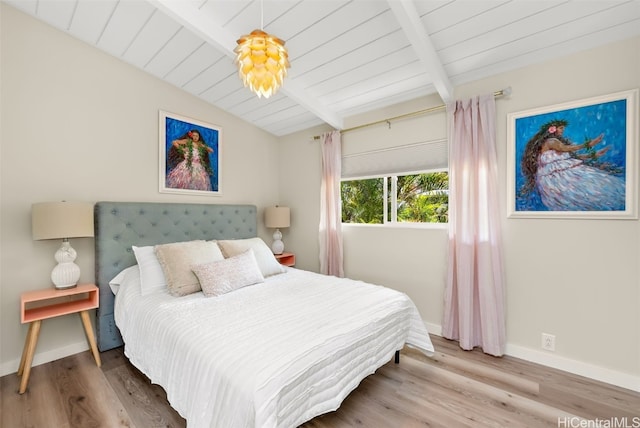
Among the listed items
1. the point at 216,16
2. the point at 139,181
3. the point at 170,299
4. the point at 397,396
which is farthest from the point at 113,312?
the point at 216,16

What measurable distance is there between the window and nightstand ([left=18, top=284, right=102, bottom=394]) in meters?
2.64

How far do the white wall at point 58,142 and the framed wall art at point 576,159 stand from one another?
11.1 feet

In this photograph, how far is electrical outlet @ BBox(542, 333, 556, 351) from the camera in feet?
7.39

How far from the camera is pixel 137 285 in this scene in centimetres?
229

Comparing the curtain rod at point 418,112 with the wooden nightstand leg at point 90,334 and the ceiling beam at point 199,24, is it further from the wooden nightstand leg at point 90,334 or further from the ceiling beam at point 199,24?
the wooden nightstand leg at point 90,334

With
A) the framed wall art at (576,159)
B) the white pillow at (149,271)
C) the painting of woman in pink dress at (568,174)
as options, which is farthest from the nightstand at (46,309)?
the painting of woman in pink dress at (568,174)

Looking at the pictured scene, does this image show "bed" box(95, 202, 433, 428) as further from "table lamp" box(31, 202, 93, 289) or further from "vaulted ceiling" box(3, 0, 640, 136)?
"vaulted ceiling" box(3, 0, 640, 136)

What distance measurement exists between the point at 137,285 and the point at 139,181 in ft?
3.62

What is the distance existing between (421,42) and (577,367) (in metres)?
2.72

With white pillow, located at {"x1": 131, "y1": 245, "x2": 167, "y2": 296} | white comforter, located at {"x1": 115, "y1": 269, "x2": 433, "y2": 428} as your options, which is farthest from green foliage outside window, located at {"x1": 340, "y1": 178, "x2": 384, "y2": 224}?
white pillow, located at {"x1": 131, "y1": 245, "x2": 167, "y2": 296}

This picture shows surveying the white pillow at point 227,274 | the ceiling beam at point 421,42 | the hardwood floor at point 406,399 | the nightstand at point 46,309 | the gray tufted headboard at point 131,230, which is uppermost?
the ceiling beam at point 421,42

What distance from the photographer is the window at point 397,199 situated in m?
2.90

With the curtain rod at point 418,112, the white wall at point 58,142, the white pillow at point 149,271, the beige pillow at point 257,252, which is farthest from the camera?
the beige pillow at point 257,252

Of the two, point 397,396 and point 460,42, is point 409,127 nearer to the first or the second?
point 460,42
